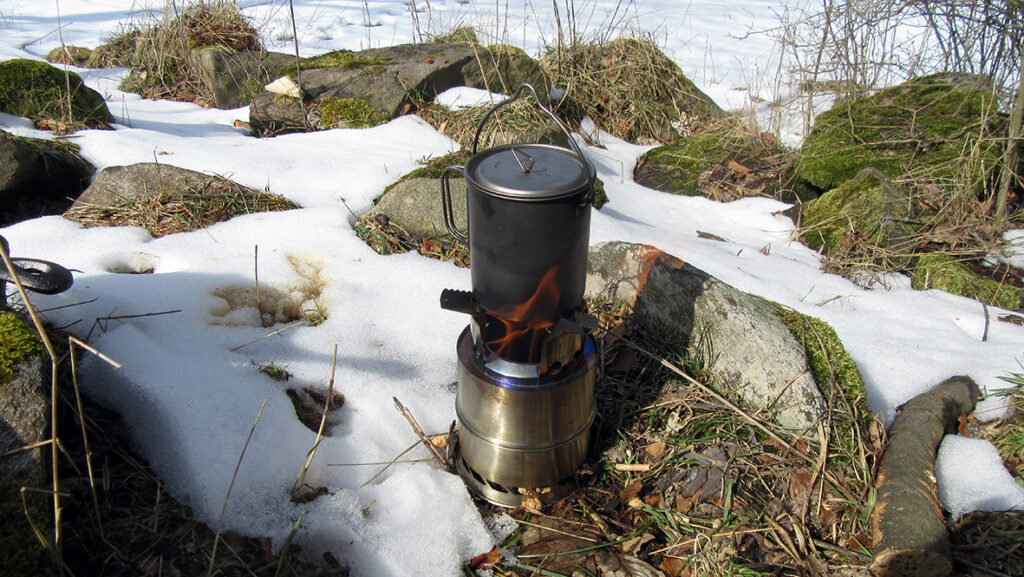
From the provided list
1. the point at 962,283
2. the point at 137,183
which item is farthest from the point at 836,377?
the point at 137,183

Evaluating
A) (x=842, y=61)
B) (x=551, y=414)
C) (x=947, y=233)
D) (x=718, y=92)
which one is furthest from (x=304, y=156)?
(x=718, y=92)

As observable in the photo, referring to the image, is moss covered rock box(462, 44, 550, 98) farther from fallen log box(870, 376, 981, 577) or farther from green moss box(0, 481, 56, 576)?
green moss box(0, 481, 56, 576)

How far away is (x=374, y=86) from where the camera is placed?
566 cm

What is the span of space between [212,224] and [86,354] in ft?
4.71

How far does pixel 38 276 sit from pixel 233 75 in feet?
15.6

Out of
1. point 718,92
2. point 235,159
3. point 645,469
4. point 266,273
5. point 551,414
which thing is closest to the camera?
point 551,414

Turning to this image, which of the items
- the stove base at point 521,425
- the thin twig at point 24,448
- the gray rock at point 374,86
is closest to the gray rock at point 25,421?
the thin twig at point 24,448

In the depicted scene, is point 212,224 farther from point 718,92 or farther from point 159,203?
point 718,92

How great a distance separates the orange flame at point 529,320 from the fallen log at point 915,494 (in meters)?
1.33

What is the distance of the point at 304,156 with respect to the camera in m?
4.57

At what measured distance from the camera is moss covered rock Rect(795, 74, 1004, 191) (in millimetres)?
4926

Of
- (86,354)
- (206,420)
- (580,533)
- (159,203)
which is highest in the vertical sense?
(159,203)

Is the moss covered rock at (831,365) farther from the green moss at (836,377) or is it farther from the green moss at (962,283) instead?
the green moss at (962,283)

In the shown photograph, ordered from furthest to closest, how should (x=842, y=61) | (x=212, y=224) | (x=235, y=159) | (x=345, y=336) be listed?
(x=842, y=61) → (x=235, y=159) → (x=212, y=224) → (x=345, y=336)
